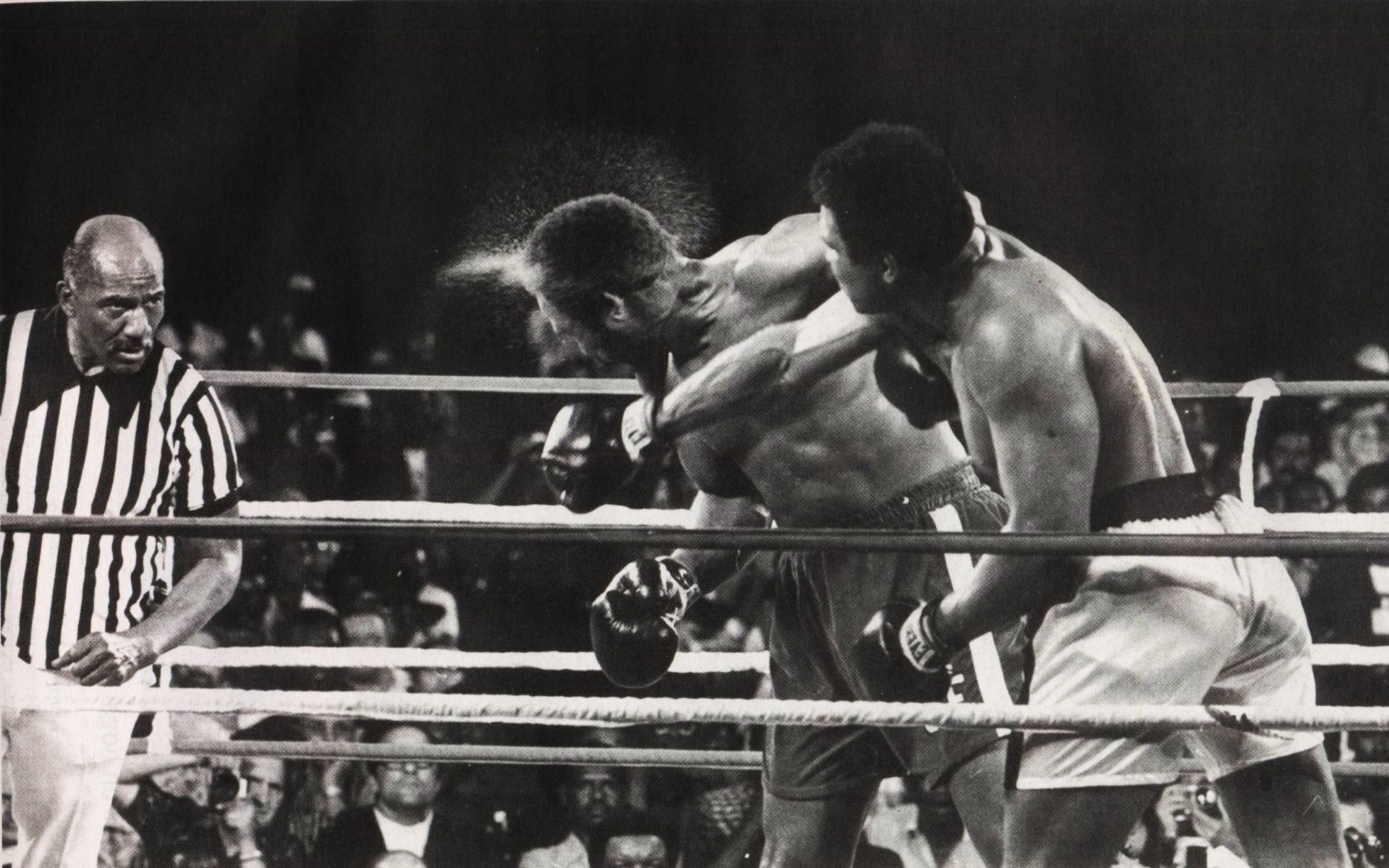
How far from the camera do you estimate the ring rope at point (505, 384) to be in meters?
1.15

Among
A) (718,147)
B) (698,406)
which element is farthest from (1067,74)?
(698,406)

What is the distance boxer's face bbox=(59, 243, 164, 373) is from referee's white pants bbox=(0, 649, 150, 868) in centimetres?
30

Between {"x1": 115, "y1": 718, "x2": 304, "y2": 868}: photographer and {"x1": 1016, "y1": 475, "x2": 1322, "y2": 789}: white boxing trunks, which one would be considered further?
{"x1": 115, "y1": 718, "x2": 304, "y2": 868}: photographer

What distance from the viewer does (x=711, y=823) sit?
1.18 metres

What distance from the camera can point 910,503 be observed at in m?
1.10

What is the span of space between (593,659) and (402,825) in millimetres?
249

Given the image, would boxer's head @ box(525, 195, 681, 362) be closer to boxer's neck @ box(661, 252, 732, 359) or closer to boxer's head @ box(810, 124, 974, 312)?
boxer's neck @ box(661, 252, 732, 359)

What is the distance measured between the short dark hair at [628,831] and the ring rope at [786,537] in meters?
0.28

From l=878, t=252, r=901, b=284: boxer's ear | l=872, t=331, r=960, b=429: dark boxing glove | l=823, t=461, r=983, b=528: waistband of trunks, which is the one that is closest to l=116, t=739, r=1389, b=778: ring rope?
l=823, t=461, r=983, b=528: waistband of trunks

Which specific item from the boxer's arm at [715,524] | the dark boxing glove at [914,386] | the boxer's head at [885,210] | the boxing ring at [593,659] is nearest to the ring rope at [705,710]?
the boxing ring at [593,659]

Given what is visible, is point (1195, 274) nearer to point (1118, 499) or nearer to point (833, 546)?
point (1118, 499)

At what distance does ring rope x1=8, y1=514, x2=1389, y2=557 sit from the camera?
0.97 meters

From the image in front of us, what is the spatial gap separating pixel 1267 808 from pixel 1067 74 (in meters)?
0.68

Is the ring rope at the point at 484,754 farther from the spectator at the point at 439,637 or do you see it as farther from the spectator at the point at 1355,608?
the spectator at the point at 1355,608
